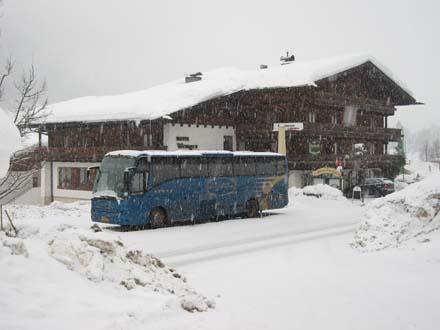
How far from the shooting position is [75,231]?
34.8 feet

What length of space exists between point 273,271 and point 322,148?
31794 mm

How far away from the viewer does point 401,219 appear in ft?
50.9

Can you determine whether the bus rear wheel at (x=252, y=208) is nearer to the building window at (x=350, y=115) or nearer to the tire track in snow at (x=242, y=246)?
the tire track in snow at (x=242, y=246)

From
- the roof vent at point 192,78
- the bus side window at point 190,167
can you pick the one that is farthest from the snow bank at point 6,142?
the roof vent at point 192,78

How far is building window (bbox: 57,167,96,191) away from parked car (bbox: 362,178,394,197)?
19.2 m

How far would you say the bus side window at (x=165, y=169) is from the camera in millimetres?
20953

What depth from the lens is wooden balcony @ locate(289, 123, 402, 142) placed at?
39500 millimetres

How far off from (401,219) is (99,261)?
899 centimetres

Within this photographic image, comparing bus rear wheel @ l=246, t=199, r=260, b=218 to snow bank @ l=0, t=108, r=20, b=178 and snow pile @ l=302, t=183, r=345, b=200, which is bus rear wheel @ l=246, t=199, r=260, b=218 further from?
snow bank @ l=0, t=108, r=20, b=178

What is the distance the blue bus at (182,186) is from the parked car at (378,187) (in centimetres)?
1715

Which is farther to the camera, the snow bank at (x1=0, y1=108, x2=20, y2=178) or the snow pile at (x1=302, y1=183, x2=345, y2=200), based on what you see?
the snow pile at (x1=302, y1=183, x2=345, y2=200)

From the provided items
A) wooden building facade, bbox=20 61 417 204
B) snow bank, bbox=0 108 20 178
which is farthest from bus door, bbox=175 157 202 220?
snow bank, bbox=0 108 20 178

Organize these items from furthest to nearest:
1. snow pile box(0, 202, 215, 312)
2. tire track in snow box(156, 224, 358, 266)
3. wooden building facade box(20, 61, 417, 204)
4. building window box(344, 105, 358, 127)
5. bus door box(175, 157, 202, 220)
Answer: building window box(344, 105, 358, 127) < wooden building facade box(20, 61, 417, 204) < bus door box(175, 157, 202, 220) < tire track in snow box(156, 224, 358, 266) < snow pile box(0, 202, 215, 312)

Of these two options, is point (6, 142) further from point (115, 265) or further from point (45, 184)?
point (45, 184)
